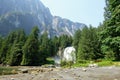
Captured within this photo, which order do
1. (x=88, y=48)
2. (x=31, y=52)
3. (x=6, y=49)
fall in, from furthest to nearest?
(x=6, y=49), (x=31, y=52), (x=88, y=48)

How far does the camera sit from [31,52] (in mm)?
96500

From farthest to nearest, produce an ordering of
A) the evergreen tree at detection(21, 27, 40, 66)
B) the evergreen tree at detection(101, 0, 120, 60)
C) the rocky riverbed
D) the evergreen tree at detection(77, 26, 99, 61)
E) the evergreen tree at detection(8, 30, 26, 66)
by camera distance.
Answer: the evergreen tree at detection(8, 30, 26, 66) < the evergreen tree at detection(21, 27, 40, 66) < the evergreen tree at detection(77, 26, 99, 61) < the evergreen tree at detection(101, 0, 120, 60) < the rocky riverbed

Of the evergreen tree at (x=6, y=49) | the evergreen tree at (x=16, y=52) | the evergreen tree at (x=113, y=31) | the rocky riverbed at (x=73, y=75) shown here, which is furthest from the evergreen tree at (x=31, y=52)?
the rocky riverbed at (x=73, y=75)

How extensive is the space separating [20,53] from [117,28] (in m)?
64.7

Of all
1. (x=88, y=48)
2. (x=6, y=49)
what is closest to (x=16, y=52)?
(x=6, y=49)

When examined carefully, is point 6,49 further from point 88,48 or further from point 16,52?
point 88,48

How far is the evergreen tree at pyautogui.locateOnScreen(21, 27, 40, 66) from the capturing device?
310 ft

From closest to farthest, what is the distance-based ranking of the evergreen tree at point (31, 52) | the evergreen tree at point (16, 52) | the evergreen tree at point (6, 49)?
the evergreen tree at point (31, 52) → the evergreen tree at point (16, 52) → the evergreen tree at point (6, 49)

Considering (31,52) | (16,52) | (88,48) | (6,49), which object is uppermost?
(6,49)

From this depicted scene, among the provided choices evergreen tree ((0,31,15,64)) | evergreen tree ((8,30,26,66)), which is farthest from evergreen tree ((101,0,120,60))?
evergreen tree ((0,31,15,64))

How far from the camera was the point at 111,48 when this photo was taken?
4281cm

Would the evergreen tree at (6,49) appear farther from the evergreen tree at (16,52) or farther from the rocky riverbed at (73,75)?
the rocky riverbed at (73,75)

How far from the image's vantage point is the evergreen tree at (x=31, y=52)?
94537 mm

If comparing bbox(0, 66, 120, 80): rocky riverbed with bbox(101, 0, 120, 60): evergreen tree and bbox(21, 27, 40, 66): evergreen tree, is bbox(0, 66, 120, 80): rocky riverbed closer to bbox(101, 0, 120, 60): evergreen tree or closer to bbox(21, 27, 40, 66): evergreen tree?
bbox(101, 0, 120, 60): evergreen tree
